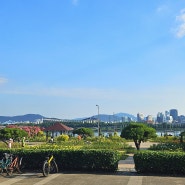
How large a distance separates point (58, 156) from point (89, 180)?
3016 millimetres

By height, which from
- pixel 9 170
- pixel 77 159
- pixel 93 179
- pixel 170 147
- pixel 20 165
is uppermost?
pixel 170 147

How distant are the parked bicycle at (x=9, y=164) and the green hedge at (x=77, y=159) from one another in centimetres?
72

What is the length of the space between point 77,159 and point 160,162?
3.86m

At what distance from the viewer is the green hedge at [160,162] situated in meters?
15.1

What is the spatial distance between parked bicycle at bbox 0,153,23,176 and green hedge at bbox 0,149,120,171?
720mm

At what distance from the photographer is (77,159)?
16.5 m

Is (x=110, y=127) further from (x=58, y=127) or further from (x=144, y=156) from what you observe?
(x=144, y=156)

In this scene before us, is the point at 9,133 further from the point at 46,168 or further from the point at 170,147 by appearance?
the point at 46,168

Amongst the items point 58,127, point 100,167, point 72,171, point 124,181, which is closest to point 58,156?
point 72,171

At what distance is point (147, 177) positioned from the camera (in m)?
14.7

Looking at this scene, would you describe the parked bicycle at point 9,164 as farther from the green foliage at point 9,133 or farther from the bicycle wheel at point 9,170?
the green foliage at point 9,133

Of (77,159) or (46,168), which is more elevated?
(77,159)

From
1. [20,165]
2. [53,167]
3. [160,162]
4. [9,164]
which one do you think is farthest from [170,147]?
[9,164]

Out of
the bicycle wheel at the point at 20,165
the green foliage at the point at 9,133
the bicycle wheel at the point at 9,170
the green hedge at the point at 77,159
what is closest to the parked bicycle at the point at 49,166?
the green hedge at the point at 77,159
